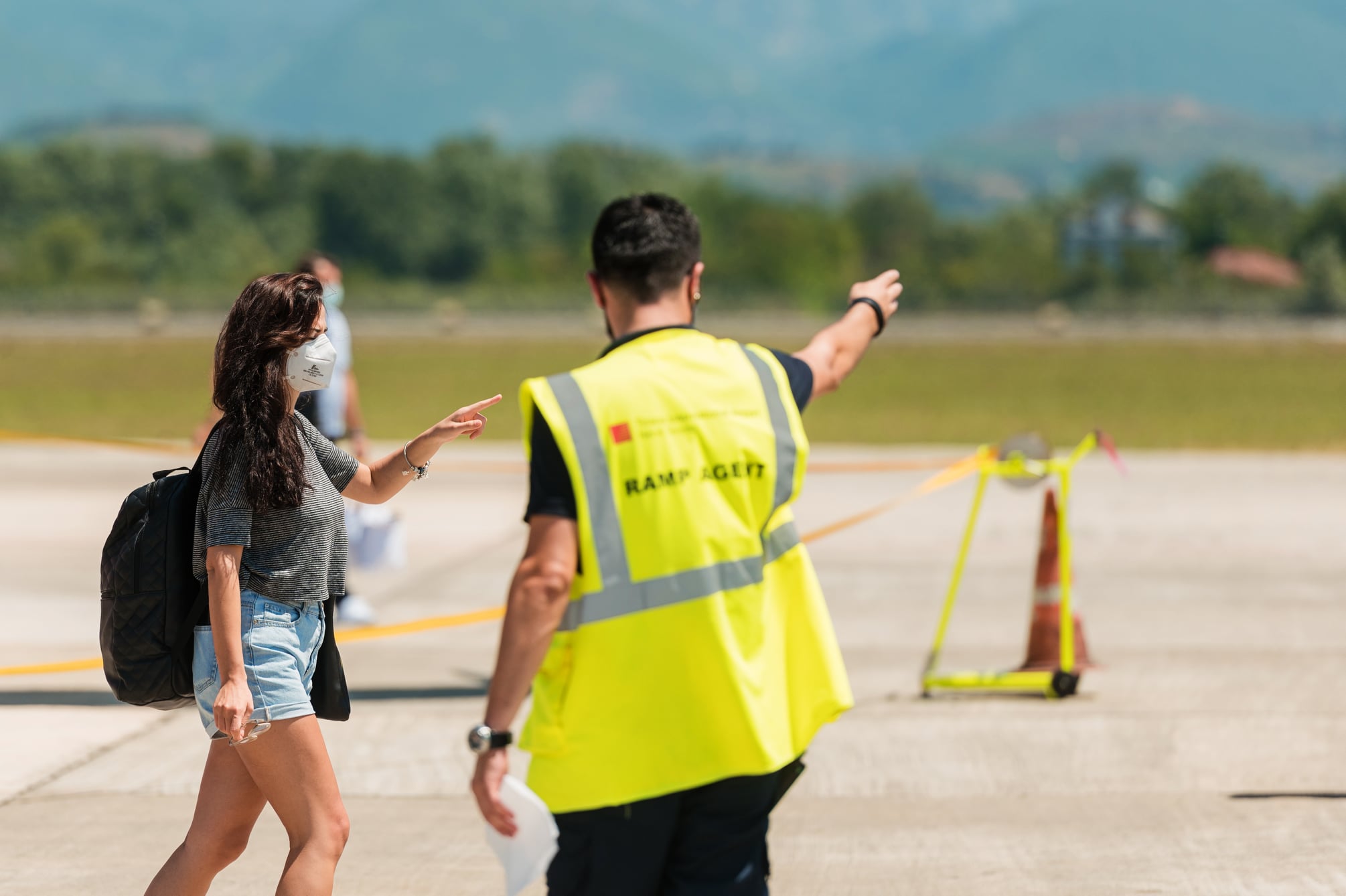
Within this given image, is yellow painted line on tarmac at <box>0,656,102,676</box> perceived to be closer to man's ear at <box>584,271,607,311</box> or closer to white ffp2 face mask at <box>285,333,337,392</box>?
white ffp2 face mask at <box>285,333,337,392</box>

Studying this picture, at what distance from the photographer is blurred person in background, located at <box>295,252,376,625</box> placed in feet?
25.5

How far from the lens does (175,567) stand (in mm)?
3406

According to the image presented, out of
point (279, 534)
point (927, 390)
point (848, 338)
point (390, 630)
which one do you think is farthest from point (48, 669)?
point (927, 390)

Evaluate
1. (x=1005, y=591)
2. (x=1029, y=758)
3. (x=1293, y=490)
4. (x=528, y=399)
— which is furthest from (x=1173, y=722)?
(x=1293, y=490)

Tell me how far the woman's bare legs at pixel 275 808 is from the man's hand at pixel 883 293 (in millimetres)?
1517

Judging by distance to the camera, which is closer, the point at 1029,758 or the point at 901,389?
the point at 1029,758

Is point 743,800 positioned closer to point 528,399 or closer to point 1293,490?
point 528,399

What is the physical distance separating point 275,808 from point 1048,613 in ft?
15.2

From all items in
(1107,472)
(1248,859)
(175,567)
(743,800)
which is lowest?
(1107,472)

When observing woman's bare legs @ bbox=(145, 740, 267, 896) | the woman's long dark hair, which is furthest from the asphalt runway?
the woman's long dark hair

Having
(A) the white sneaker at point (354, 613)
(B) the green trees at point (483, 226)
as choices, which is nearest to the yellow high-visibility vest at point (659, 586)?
(A) the white sneaker at point (354, 613)

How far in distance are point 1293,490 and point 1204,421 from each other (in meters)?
10.5

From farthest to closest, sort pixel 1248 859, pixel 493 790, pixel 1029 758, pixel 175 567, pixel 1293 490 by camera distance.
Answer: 1. pixel 1293 490
2. pixel 1029 758
3. pixel 1248 859
4. pixel 175 567
5. pixel 493 790

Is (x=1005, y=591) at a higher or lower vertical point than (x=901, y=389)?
higher
